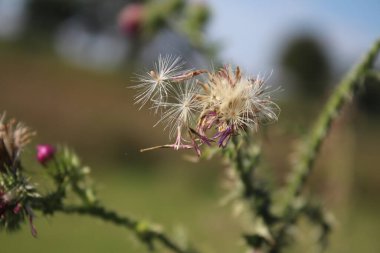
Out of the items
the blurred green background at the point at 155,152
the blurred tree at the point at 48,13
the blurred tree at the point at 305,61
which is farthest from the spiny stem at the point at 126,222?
the blurred tree at the point at 48,13

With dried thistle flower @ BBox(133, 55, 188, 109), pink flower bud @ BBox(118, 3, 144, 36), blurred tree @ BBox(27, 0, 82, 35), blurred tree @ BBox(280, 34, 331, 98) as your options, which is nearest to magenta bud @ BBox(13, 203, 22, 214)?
dried thistle flower @ BBox(133, 55, 188, 109)

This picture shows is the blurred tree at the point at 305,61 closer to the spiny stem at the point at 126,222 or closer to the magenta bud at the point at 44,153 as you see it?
the spiny stem at the point at 126,222

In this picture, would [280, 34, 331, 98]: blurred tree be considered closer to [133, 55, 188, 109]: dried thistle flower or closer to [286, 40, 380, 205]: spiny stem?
[286, 40, 380, 205]: spiny stem

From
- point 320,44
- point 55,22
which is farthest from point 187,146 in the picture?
point 55,22

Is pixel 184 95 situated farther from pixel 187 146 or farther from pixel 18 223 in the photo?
pixel 18 223

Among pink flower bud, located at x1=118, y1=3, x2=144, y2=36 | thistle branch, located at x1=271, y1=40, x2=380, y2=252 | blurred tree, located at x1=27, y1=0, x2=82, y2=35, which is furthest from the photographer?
blurred tree, located at x1=27, y1=0, x2=82, y2=35

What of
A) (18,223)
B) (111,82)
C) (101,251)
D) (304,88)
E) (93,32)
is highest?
(93,32)
